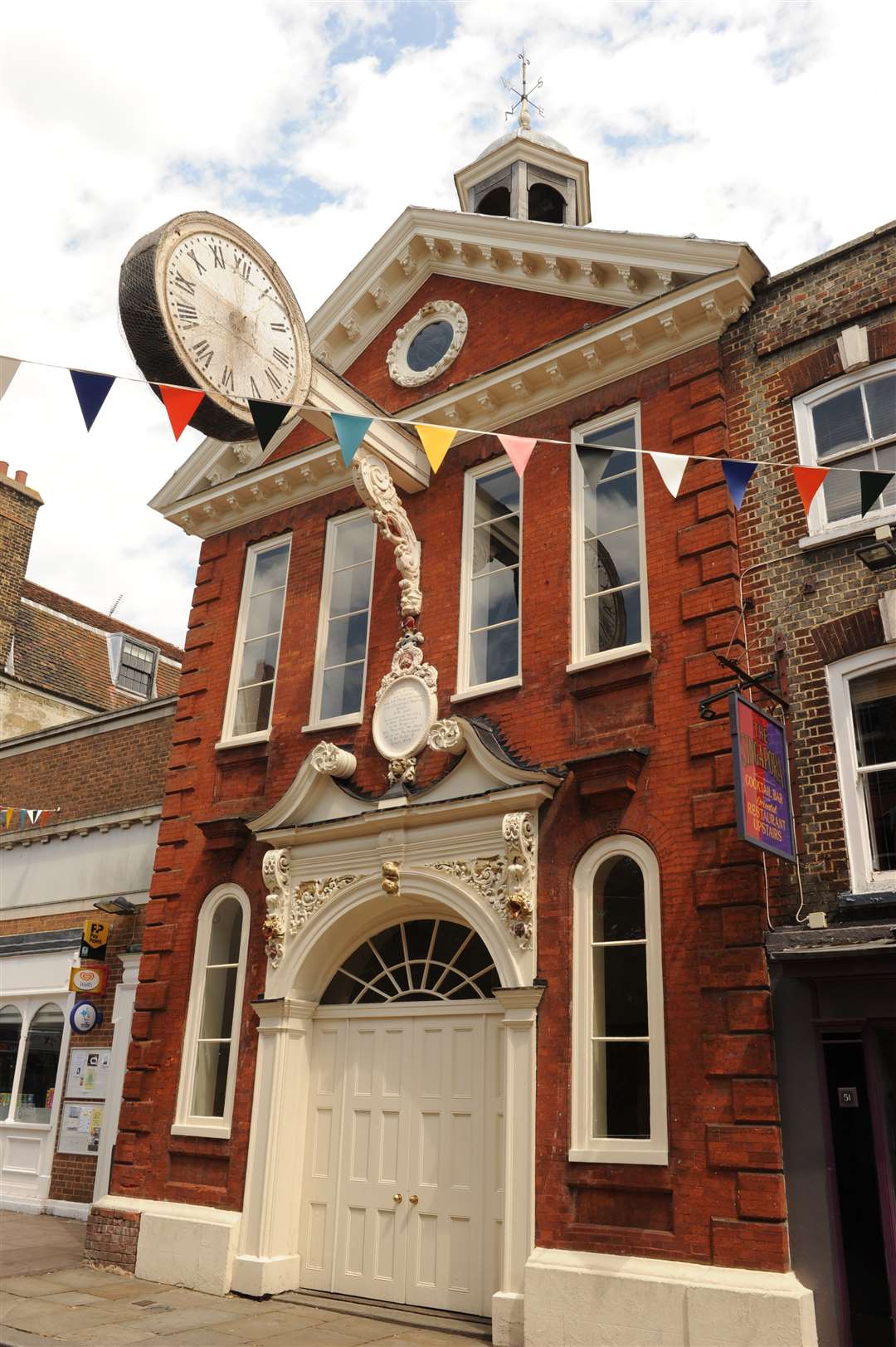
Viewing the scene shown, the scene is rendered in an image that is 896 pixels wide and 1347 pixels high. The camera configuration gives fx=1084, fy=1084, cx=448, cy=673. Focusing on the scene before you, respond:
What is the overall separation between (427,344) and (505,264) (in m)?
1.34

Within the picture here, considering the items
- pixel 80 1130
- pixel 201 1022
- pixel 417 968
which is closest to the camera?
pixel 417 968

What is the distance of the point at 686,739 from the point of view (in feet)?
29.6

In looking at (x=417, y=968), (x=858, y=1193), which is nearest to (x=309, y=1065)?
(x=417, y=968)

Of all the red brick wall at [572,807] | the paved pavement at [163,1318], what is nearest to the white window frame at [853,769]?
the red brick wall at [572,807]

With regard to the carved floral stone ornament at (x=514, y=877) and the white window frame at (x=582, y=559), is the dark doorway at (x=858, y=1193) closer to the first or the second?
the carved floral stone ornament at (x=514, y=877)

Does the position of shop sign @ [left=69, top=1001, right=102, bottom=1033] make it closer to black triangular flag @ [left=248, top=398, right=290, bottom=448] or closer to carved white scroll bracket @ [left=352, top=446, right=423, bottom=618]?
carved white scroll bracket @ [left=352, top=446, right=423, bottom=618]

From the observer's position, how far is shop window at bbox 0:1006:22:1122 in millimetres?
15188

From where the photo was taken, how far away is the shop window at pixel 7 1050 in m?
15.2

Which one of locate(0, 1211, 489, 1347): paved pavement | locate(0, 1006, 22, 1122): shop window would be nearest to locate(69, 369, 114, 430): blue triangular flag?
locate(0, 1211, 489, 1347): paved pavement

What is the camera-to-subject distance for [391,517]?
11375 mm

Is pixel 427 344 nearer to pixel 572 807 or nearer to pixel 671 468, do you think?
pixel 671 468

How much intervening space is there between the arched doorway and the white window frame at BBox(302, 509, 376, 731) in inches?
88.6

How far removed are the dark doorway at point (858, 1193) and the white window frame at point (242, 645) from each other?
6916mm

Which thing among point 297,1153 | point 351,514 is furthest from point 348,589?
point 297,1153
